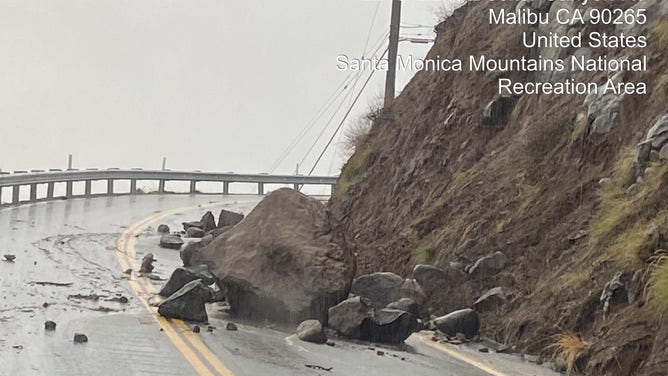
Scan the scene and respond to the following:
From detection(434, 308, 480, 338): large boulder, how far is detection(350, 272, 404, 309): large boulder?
2.87ft

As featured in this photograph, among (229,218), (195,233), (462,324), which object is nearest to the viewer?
(462,324)

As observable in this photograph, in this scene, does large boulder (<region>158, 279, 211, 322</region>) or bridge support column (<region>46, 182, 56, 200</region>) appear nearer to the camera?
large boulder (<region>158, 279, 211, 322</region>)

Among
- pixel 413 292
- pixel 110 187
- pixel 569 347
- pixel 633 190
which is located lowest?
pixel 569 347

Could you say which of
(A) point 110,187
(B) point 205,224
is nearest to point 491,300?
(B) point 205,224

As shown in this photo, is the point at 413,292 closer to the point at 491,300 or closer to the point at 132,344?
the point at 491,300

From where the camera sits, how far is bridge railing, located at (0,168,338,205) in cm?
2365

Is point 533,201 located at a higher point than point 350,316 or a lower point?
higher

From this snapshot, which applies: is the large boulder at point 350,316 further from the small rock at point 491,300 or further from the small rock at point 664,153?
the small rock at point 664,153

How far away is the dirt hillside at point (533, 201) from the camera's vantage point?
30.0 ft

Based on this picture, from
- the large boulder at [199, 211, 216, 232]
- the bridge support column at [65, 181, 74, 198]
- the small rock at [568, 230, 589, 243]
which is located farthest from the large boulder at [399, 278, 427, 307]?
the bridge support column at [65, 181, 74, 198]

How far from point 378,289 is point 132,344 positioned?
3595mm

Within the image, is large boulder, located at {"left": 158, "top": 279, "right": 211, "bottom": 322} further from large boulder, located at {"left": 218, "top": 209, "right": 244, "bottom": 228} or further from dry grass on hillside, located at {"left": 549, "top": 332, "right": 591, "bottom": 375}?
large boulder, located at {"left": 218, "top": 209, "right": 244, "bottom": 228}

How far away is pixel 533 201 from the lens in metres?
12.4

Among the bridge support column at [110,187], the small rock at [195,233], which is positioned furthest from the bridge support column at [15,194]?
the bridge support column at [110,187]
